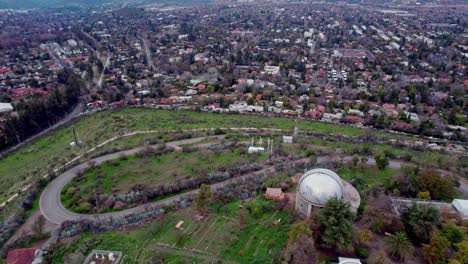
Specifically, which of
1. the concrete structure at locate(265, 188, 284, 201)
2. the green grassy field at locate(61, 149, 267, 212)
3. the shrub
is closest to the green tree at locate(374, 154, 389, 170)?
the concrete structure at locate(265, 188, 284, 201)

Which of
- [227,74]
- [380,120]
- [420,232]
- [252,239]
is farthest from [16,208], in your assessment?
[227,74]

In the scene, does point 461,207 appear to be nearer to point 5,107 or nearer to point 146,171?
point 146,171

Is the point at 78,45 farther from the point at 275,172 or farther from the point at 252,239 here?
the point at 252,239

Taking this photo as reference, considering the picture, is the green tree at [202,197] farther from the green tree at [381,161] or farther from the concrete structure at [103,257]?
the green tree at [381,161]

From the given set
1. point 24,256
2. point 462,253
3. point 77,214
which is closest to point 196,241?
point 77,214

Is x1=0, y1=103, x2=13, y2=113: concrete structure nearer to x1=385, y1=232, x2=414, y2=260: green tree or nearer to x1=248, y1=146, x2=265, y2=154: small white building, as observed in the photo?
x1=248, y1=146, x2=265, y2=154: small white building

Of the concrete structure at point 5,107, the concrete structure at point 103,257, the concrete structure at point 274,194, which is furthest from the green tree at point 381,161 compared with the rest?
the concrete structure at point 5,107
